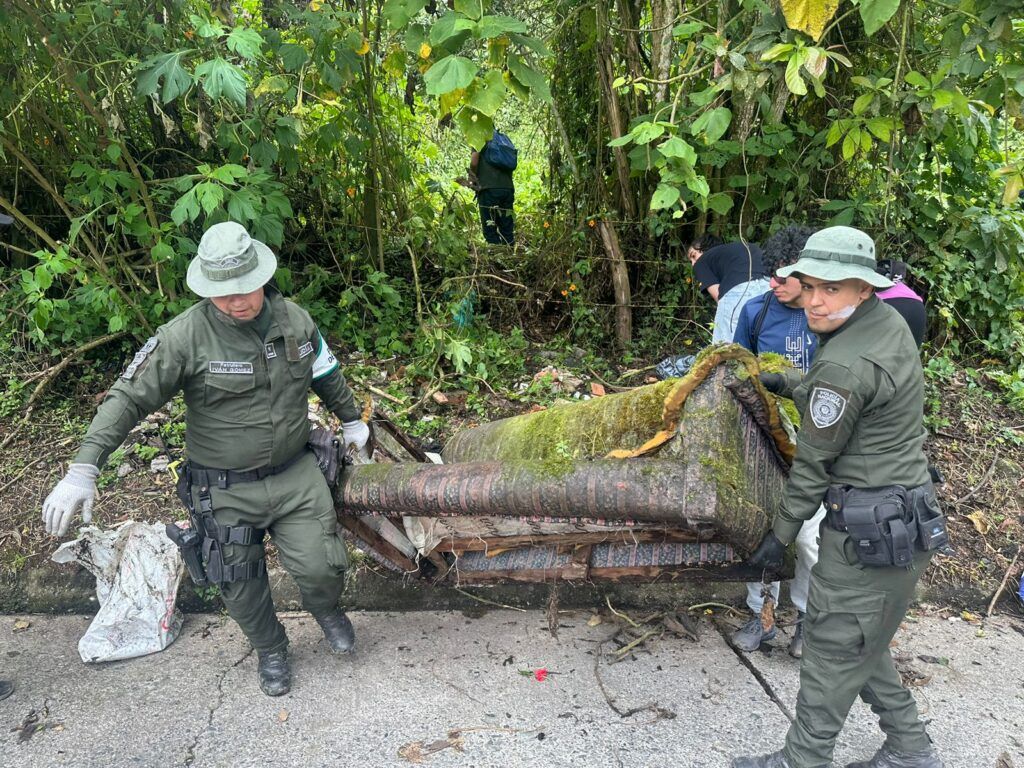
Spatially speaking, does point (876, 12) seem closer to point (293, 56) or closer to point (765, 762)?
point (765, 762)

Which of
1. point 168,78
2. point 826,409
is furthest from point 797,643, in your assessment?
point 168,78

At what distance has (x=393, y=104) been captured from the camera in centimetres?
480

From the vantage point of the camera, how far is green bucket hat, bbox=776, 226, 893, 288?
1926mm

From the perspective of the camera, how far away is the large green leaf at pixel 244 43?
9.21ft

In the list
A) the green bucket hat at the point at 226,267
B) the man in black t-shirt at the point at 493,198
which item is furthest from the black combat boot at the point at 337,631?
A: the man in black t-shirt at the point at 493,198

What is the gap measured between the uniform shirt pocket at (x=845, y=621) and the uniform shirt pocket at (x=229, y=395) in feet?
6.80

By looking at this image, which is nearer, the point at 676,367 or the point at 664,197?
the point at 664,197

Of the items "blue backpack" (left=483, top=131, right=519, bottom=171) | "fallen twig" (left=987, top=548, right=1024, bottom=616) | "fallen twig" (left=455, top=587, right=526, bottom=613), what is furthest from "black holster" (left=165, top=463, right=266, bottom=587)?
"blue backpack" (left=483, top=131, right=519, bottom=171)

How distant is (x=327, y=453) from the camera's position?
103 inches

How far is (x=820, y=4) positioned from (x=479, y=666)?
112 inches

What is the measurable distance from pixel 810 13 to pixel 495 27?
1.13 m

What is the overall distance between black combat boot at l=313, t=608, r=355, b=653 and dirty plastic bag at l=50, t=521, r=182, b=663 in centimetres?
72

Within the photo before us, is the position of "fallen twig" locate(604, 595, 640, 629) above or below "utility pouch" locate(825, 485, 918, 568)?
below

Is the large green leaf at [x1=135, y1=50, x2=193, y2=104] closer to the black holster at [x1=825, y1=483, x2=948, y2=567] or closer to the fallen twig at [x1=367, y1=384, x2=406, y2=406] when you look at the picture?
the fallen twig at [x1=367, y1=384, x2=406, y2=406]
